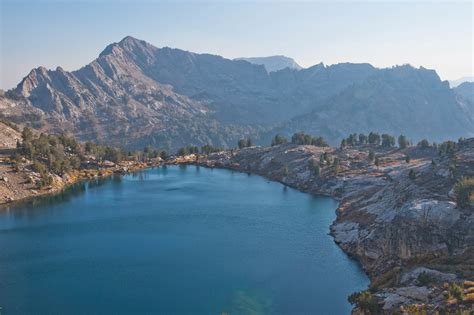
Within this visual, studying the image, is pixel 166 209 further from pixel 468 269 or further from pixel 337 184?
pixel 468 269

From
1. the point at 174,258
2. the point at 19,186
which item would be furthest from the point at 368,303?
the point at 19,186

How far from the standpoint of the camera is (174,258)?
10775 centimetres

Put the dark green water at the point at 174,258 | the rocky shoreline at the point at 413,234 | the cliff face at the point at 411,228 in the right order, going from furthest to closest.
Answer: the dark green water at the point at 174,258
the cliff face at the point at 411,228
the rocky shoreline at the point at 413,234

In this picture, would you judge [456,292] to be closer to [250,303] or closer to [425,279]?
[425,279]

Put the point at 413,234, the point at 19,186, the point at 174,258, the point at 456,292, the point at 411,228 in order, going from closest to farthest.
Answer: the point at 456,292
the point at 413,234
the point at 411,228
the point at 174,258
the point at 19,186

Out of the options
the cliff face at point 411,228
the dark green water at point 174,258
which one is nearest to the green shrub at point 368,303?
the cliff face at point 411,228

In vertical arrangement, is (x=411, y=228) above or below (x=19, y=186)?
below

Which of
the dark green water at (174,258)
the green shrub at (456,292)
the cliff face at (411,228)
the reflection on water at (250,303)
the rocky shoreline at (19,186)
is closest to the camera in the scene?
the green shrub at (456,292)

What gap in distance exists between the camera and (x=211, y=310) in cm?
8075

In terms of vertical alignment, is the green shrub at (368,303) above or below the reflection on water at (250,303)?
above

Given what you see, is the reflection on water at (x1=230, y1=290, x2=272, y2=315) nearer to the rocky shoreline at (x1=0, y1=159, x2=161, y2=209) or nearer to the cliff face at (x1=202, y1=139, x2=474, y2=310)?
the cliff face at (x1=202, y1=139, x2=474, y2=310)

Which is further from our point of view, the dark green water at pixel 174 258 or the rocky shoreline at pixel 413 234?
the dark green water at pixel 174 258

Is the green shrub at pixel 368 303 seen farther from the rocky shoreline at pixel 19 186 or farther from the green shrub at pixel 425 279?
the rocky shoreline at pixel 19 186

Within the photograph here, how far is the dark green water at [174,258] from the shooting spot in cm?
8412
